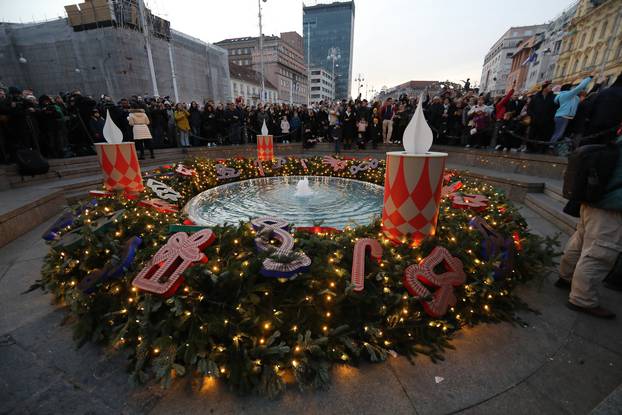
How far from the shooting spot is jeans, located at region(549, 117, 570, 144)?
759 cm

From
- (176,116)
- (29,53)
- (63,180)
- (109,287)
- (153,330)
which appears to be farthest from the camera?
(29,53)

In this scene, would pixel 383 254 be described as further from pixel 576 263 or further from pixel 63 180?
pixel 63 180

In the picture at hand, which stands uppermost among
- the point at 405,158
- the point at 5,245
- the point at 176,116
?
the point at 176,116

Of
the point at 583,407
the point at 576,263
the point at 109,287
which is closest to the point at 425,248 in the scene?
the point at 583,407

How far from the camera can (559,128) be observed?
7742mm

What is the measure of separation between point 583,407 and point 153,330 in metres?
2.93

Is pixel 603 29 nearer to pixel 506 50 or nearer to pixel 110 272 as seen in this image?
pixel 506 50

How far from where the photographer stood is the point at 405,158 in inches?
107

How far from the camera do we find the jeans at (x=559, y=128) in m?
7.59

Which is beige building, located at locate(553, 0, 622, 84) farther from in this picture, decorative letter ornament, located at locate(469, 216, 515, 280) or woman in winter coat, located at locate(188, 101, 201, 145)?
decorative letter ornament, located at locate(469, 216, 515, 280)

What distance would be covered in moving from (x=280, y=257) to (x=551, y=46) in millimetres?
67575

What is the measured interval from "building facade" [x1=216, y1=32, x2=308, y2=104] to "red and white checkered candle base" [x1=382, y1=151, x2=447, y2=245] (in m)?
62.3

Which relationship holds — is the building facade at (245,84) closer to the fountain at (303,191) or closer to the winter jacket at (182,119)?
the winter jacket at (182,119)

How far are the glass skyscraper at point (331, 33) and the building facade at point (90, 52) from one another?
96.3m
